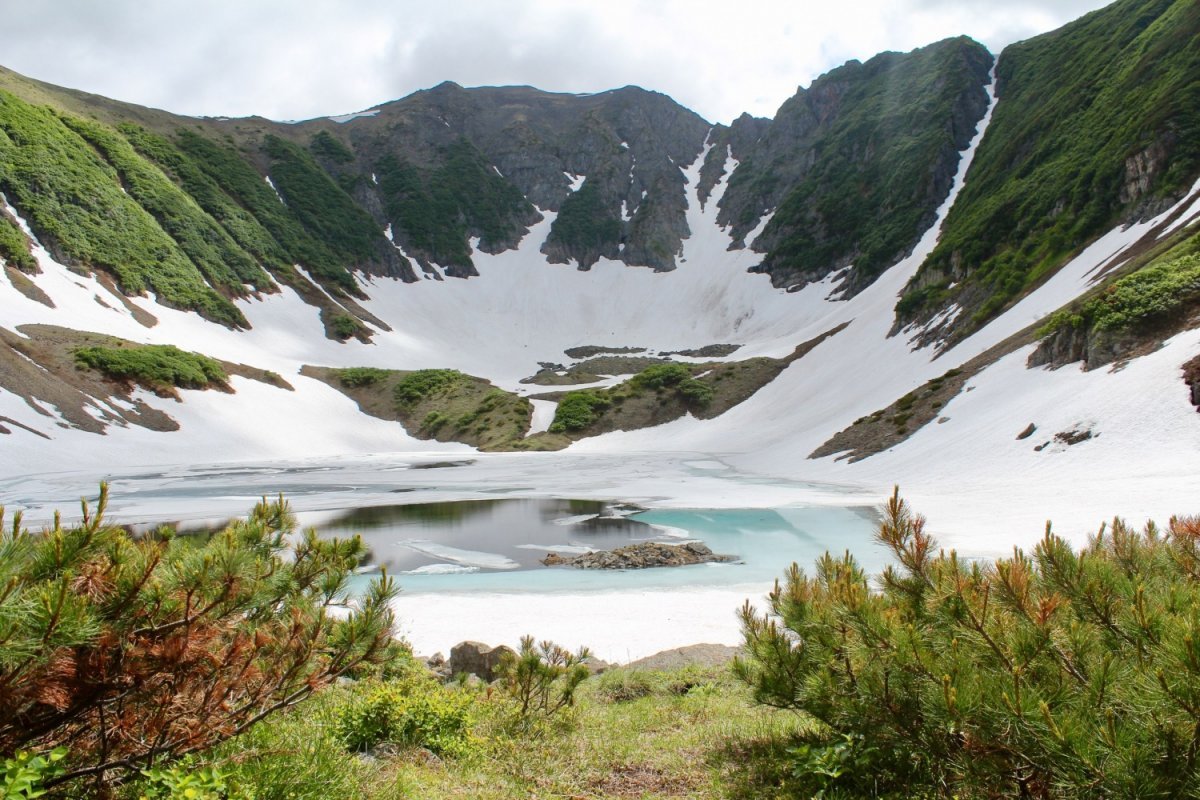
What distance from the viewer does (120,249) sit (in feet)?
262

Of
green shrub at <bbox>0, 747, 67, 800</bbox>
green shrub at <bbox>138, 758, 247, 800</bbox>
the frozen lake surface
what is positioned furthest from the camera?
the frozen lake surface

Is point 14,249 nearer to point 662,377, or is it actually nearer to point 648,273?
point 662,377

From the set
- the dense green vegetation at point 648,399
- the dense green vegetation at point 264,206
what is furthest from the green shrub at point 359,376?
the dense green vegetation at point 264,206

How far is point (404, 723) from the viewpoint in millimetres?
5352

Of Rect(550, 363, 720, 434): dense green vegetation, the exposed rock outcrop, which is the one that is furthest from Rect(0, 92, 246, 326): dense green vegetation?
the exposed rock outcrop

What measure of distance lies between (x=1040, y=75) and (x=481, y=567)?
116m

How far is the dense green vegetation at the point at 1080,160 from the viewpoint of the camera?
47438 millimetres

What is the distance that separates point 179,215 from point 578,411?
69142 mm

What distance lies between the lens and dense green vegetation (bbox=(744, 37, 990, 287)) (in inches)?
4021

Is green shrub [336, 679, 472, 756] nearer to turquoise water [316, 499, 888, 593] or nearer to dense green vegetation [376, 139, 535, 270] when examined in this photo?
turquoise water [316, 499, 888, 593]

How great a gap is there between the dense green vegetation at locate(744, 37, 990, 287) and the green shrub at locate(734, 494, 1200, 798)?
4079 inches

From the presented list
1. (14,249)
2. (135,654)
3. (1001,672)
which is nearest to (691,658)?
(1001,672)

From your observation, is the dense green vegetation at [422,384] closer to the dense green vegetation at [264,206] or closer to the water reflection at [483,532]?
the dense green vegetation at [264,206]

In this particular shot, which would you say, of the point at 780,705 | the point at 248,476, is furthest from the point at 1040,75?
the point at 780,705
